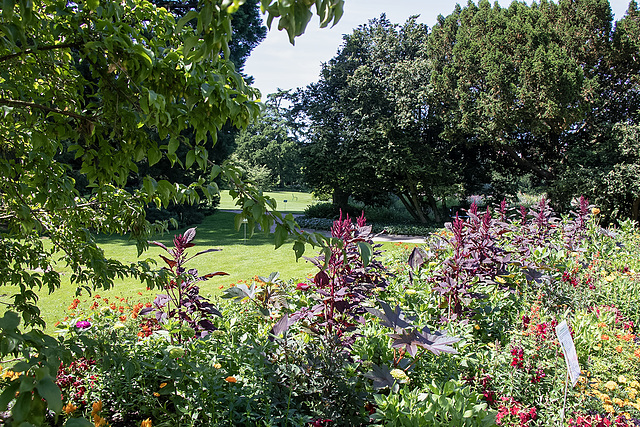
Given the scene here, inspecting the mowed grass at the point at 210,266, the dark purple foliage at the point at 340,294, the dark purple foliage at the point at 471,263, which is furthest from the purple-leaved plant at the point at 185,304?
the dark purple foliage at the point at 471,263

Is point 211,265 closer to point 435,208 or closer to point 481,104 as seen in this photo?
point 481,104

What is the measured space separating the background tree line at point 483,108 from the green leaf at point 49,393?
11.6 meters

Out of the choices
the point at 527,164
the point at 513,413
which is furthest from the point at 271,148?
the point at 513,413

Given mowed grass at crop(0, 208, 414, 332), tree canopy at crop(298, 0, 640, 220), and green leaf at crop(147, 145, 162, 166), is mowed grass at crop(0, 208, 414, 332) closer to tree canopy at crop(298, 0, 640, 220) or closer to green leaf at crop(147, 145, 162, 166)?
green leaf at crop(147, 145, 162, 166)

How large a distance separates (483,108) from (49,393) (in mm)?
12423

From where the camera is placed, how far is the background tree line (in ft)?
33.7

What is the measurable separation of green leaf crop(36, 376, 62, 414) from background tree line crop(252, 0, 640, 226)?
38.1 ft

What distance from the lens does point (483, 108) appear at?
37.4 feet

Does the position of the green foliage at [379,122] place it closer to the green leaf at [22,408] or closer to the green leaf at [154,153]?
the green leaf at [154,153]

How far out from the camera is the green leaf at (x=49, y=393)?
688 mm

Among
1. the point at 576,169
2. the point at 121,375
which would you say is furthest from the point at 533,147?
the point at 121,375

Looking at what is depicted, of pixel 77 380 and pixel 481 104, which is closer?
pixel 77 380

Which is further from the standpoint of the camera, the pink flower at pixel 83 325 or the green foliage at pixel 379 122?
the green foliage at pixel 379 122

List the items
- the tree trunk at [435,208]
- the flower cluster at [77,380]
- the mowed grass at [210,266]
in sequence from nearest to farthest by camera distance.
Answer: the flower cluster at [77,380] → the mowed grass at [210,266] → the tree trunk at [435,208]
